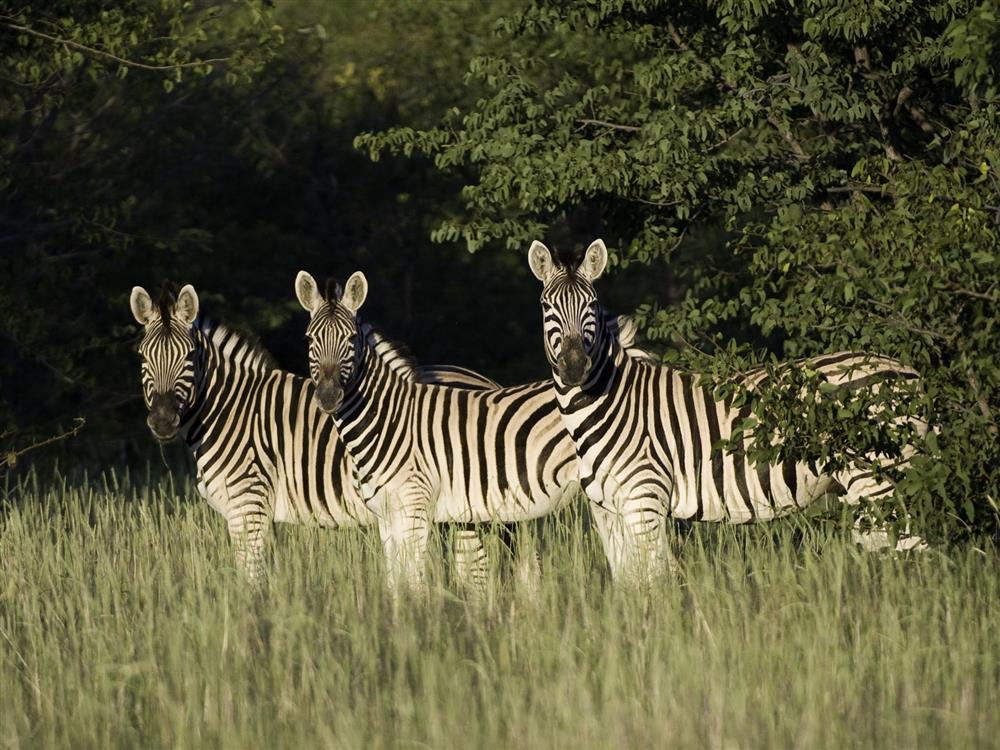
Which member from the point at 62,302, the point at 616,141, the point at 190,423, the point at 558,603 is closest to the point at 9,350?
the point at 62,302

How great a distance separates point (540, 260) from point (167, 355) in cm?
258

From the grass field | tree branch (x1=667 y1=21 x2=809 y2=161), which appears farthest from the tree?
the grass field

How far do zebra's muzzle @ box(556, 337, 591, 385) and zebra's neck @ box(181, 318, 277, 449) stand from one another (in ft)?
8.66

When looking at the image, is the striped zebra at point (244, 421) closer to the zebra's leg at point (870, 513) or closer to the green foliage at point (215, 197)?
the zebra's leg at point (870, 513)

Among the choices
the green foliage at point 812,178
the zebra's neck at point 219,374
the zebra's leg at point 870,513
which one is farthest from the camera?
the zebra's neck at point 219,374

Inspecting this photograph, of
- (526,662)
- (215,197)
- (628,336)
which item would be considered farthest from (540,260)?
(215,197)

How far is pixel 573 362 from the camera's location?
8.59 meters

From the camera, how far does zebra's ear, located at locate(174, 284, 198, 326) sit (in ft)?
32.3

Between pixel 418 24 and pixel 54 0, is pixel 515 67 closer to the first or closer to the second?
pixel 54 0

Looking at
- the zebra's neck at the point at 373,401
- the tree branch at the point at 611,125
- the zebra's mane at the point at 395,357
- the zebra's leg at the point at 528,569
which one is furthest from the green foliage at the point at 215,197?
the zebra's leg at the point at 528,569

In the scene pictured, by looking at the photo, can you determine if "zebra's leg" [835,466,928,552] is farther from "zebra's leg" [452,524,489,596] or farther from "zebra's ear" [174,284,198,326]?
"zebra's ear" [174,284,198,326]

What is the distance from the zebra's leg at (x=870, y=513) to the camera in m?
8.12

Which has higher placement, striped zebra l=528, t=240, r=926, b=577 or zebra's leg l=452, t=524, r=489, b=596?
striped zebra l=528, t=240, r=926, b=577

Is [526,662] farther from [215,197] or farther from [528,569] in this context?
[215,197]
